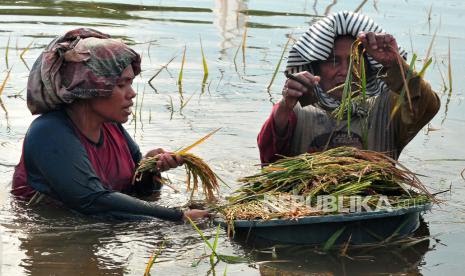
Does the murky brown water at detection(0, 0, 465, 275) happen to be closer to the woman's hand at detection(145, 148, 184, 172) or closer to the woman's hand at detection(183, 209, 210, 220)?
the woman's hand at detection(183, 209, 210, 220)

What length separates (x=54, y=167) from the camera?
516 centimetres

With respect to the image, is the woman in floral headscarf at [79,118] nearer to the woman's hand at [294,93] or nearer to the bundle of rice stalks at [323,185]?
the bundle of rice stalks at [323,185]

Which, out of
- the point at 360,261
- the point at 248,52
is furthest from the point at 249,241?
the point at 248,52

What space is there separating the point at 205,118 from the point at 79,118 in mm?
2463

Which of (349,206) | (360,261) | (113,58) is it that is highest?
(113,58)

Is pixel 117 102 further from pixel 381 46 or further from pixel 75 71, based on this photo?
pixel 381 46

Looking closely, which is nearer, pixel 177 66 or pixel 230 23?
pixel 177 66

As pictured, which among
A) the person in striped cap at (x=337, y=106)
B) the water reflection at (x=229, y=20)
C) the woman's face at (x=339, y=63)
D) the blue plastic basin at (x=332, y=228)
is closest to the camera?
the blue plastic basin at (x=332, y=228)

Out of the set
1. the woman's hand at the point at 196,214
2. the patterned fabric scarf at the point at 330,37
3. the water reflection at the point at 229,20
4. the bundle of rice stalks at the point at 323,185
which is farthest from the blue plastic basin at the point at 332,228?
the water reflection at the point at 229,20

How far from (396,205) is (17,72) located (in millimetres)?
4899

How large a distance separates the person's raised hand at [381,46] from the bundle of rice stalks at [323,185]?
1.64 ft

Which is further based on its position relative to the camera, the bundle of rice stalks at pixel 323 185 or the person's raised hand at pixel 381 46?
the person's raised hand at pixel 381 46

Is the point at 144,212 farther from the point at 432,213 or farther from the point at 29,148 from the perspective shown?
the point at 432,213

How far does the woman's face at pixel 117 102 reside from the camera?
5.30m
